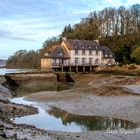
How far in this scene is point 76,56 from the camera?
276ft

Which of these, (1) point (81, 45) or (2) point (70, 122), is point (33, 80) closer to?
(1) point (81, 45)

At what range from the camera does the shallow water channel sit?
20047 mm

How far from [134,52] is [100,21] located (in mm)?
26429

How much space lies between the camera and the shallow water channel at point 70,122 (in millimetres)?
20047

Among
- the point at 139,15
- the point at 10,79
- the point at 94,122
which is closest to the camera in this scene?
the point at 94,122

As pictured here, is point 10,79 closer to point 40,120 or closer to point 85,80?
point 85,80

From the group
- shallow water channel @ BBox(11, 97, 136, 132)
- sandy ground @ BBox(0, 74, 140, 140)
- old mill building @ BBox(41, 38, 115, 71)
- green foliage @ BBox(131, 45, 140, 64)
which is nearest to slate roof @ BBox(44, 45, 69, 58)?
old mill building @ BBox(41, 38, 115, 71)

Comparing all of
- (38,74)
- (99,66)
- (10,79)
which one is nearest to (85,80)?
(38,74)

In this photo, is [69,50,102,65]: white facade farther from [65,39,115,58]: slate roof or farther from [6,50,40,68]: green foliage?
[6,50,40,68]: green foliage

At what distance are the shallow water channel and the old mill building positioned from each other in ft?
165

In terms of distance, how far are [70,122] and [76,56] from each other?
6212cm

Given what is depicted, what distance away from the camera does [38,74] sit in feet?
195

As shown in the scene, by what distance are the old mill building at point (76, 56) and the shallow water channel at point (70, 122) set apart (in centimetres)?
5034

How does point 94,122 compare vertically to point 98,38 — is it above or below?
below
